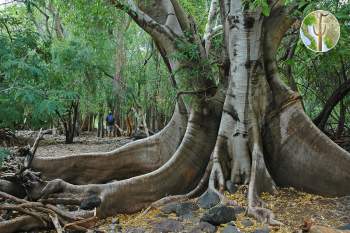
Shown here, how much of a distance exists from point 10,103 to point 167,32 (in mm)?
3399

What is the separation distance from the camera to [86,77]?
15805mm

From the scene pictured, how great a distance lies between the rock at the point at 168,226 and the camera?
5039 millimetres

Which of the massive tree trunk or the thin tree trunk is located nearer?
the massive tree trunk

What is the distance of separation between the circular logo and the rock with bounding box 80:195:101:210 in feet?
11.3

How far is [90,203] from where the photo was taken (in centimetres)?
555

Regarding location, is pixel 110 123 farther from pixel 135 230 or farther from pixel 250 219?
pixel 250 219

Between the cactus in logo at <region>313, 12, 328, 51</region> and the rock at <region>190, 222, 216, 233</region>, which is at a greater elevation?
the cactus in logo at <region>313, 12, 328, 51</region>

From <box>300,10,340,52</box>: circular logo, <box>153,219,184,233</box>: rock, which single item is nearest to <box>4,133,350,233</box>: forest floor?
<box>153,219,184,233</box>: rock

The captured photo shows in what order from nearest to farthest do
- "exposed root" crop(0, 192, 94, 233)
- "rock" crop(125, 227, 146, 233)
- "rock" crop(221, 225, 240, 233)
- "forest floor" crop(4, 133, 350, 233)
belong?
"exposed root" crop(0, 192, 94, 233) → "rock" crop(221, 225, 240, 233) → "forest floor" crop(4, 133, 350, 233) → "rock" crop(125, 227, 146, 233)

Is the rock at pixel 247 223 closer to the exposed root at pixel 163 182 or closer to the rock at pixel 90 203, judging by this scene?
the exposed root at pixel 163 182

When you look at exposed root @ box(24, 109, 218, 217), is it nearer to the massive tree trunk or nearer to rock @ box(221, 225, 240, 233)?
the massive tree trunk

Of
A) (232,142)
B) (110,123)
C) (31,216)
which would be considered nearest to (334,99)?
(232,142)

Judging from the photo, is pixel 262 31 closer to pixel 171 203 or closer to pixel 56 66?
pixel 171 203

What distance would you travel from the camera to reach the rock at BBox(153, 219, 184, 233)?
5.04m
